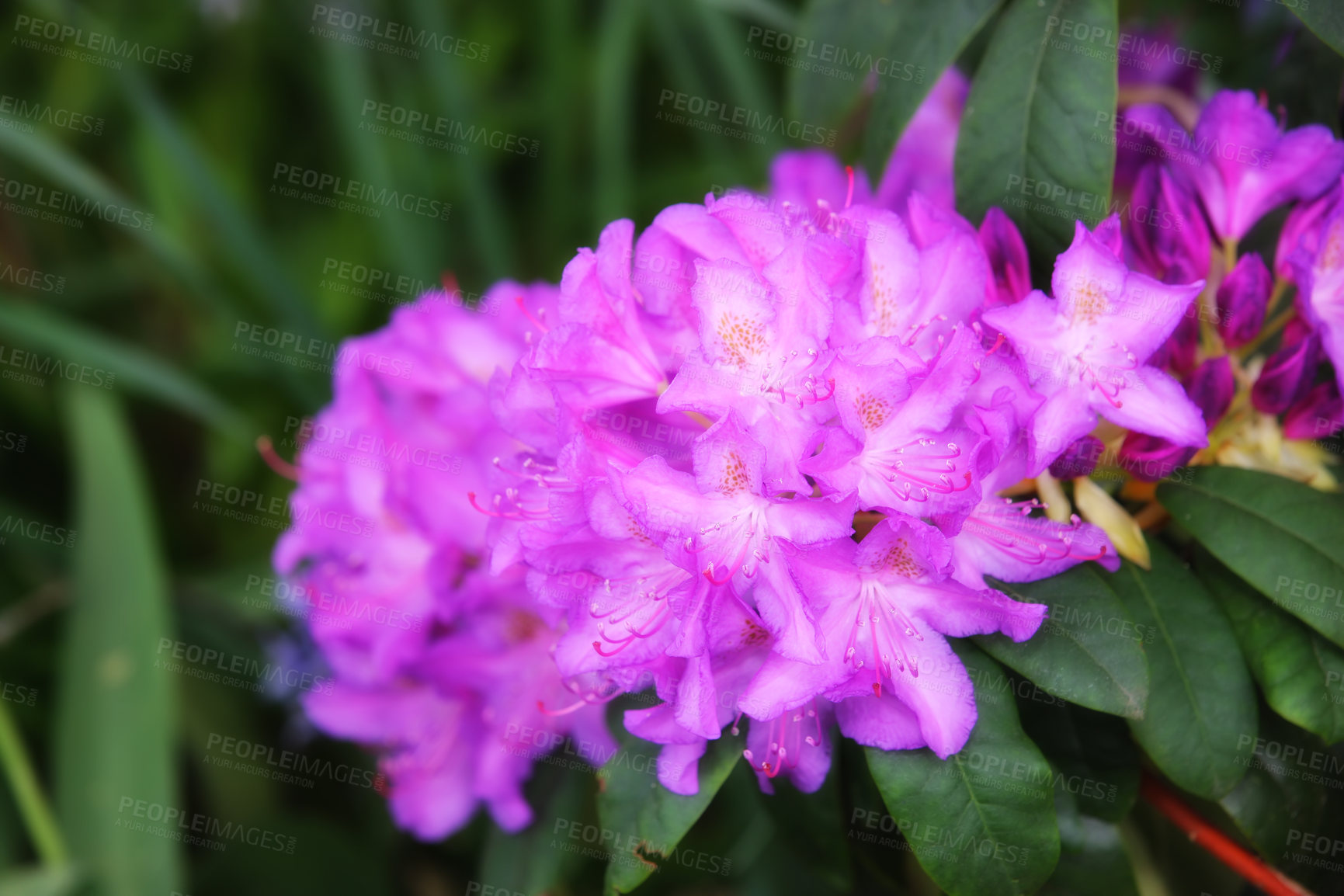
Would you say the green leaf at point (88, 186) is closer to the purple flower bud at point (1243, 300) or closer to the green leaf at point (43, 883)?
the green leaf at point (43, 883)

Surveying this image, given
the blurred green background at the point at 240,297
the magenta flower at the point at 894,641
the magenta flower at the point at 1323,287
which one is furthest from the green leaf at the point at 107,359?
the magenta flower at the point at 1323,287

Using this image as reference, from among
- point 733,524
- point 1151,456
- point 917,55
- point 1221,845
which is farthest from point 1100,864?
point 917,55

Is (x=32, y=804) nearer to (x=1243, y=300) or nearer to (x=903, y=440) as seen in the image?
(x=903, y=440)

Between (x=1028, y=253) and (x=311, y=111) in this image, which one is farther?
(x=311, y=111)

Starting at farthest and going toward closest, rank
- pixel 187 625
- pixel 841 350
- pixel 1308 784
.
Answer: pixel 187 625, pixel 1308 784, pixel 841 350

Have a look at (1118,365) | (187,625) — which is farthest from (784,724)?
(187,625)

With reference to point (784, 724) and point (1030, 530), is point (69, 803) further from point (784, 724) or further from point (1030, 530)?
point (1030, 530)
